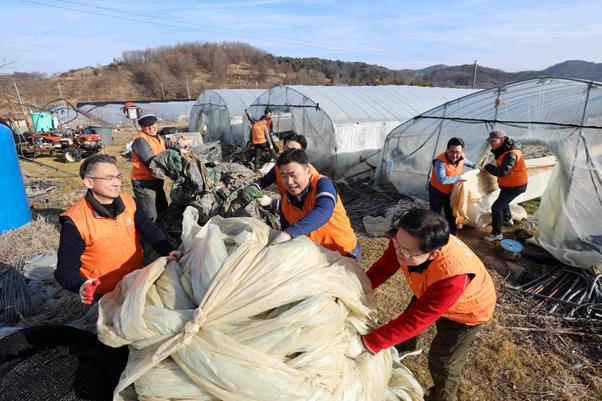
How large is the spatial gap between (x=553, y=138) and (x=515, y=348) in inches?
148

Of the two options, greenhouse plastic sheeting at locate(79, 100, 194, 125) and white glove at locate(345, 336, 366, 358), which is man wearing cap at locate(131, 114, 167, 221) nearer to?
white glove at locate(345, 336, 366, 358)

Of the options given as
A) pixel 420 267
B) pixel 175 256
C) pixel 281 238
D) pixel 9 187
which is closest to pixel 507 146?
pixel 420 267

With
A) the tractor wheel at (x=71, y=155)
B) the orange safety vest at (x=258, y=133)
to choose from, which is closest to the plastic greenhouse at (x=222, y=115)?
the orange safety vest at (x=258, y=133)

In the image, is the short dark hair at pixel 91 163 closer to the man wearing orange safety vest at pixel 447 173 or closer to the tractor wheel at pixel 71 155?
the man wearing orange safety vest at pixel 447 173

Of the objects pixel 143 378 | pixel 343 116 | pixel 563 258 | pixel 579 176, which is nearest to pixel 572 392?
pixel 563 258

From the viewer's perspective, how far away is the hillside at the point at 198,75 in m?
39.9

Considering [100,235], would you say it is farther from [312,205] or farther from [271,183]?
[271,183]

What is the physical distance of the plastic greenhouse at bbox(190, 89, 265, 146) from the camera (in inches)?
594

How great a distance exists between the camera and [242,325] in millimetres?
1570

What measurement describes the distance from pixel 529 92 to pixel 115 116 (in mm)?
24745

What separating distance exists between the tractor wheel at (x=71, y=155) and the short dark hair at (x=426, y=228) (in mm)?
14211

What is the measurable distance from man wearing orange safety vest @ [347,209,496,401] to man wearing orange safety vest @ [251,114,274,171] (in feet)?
29.6

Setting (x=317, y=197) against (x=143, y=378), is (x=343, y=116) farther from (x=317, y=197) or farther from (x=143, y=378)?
(x=143, y=378)

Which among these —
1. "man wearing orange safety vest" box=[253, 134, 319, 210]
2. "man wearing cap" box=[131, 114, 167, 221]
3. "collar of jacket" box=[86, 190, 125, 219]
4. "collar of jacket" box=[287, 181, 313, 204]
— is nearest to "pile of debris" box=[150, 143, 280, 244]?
"man wearing cap" box=[131, 114, 167, 221]
